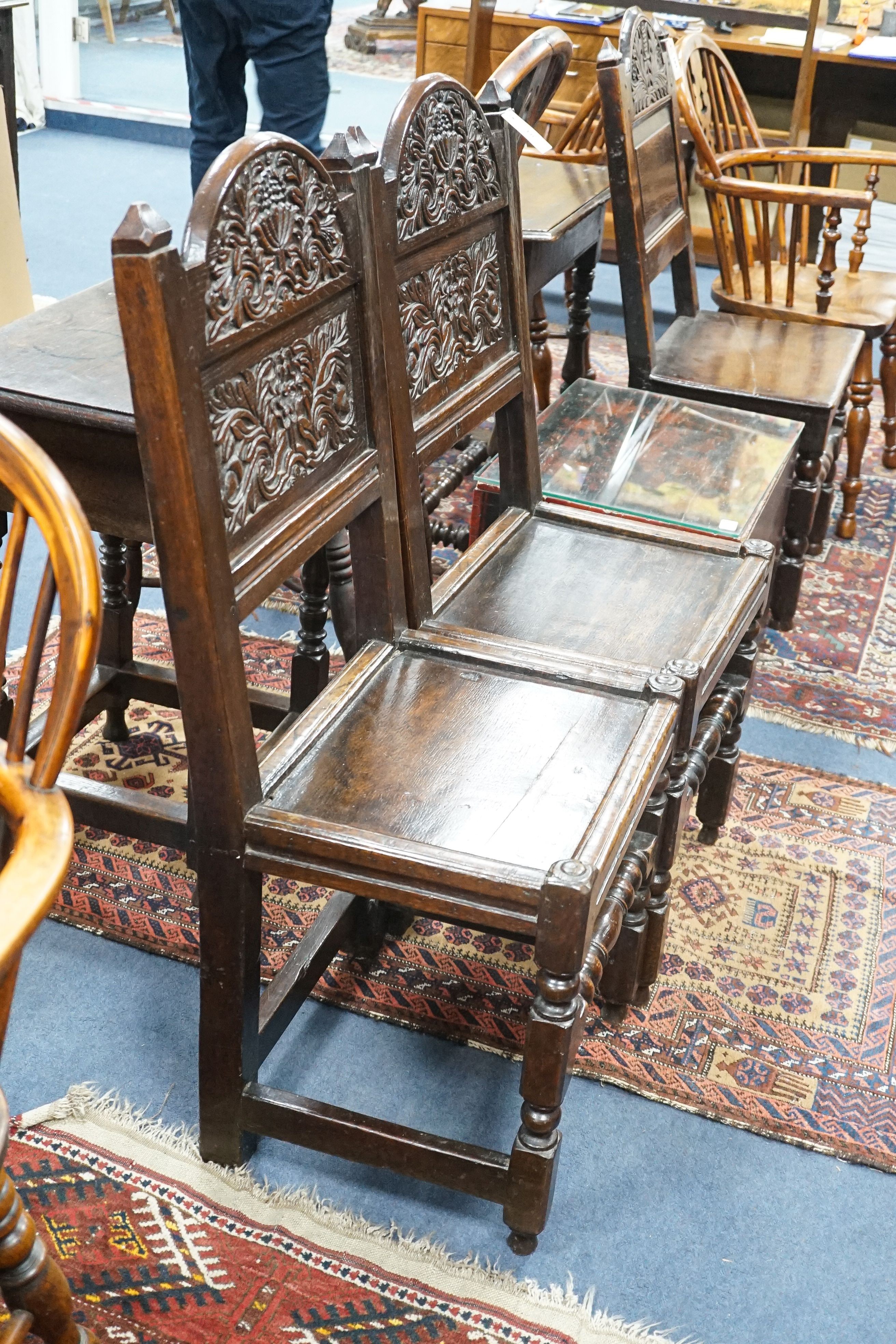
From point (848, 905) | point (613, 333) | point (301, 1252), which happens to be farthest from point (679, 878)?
point (613, 333)

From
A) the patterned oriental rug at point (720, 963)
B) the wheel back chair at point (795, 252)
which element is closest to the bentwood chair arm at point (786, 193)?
the wheel back chair at point (795, 252)

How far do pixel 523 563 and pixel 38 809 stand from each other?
3.90ft

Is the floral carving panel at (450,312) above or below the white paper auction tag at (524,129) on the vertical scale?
below

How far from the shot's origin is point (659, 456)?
7.81 feet

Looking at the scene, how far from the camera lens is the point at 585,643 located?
183cm

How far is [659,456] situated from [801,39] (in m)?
3.56

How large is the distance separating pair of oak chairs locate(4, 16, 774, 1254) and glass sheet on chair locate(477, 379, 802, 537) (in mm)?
136

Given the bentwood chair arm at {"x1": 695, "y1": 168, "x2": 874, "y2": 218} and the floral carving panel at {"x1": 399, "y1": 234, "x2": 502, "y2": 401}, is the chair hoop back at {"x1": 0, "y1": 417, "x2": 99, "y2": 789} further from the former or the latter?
the bentwood chair arm at {"x1": 695, "y1": 168, "x2": 874, "y2": 218}

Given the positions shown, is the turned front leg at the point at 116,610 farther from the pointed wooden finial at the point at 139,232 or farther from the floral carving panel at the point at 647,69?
the floral carving panel at the point at 647,69

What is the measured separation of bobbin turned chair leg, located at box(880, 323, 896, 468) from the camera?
3389mm

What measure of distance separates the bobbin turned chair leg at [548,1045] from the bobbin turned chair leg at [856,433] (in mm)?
2247

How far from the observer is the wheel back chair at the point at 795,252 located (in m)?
3.01

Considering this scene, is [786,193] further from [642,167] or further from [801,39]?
[801,39]

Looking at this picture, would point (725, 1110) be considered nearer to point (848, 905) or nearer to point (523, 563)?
point (848, 905)
